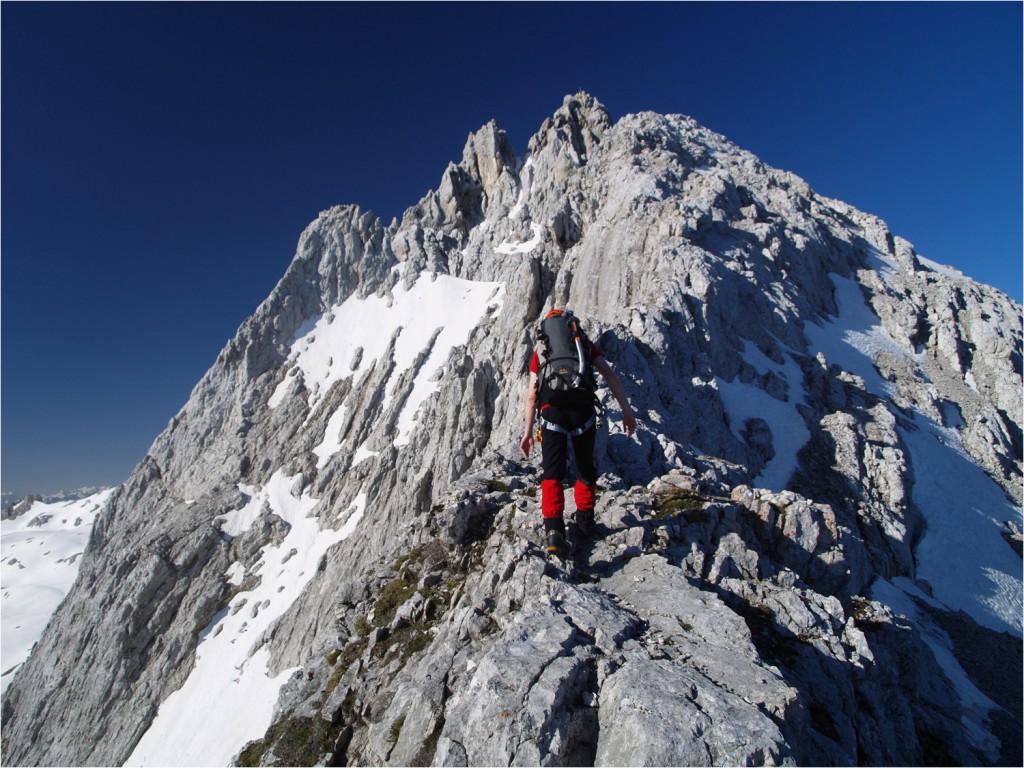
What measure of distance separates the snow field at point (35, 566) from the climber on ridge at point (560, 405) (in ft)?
281

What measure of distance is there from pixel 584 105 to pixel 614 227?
48.1 metres

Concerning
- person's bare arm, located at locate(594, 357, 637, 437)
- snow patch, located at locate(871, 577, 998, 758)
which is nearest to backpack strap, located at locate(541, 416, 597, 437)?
person's bare arm, located at locate(594, 357, 637, 437)

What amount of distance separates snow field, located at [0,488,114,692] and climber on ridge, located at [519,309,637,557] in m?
85.8

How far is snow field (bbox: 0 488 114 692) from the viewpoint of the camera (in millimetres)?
78056

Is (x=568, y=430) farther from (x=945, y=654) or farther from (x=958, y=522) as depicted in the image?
(x=958, y=522)

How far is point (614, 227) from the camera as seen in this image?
48.1 meters

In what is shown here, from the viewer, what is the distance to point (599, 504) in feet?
37.1

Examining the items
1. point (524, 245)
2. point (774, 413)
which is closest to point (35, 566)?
point (524, 245)

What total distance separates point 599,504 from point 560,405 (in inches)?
158

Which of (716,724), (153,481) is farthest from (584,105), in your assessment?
(716,724)

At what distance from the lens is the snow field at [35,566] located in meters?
78.1

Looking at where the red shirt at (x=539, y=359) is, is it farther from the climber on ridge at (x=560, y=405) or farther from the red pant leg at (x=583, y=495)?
the red pant leg at (x=583, y=495)

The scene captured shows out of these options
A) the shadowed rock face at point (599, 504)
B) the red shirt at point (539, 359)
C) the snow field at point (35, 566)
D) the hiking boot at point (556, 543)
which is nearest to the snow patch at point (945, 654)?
the shadowed rock face at point (599, 504)

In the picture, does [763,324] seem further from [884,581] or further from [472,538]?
[472,538]
